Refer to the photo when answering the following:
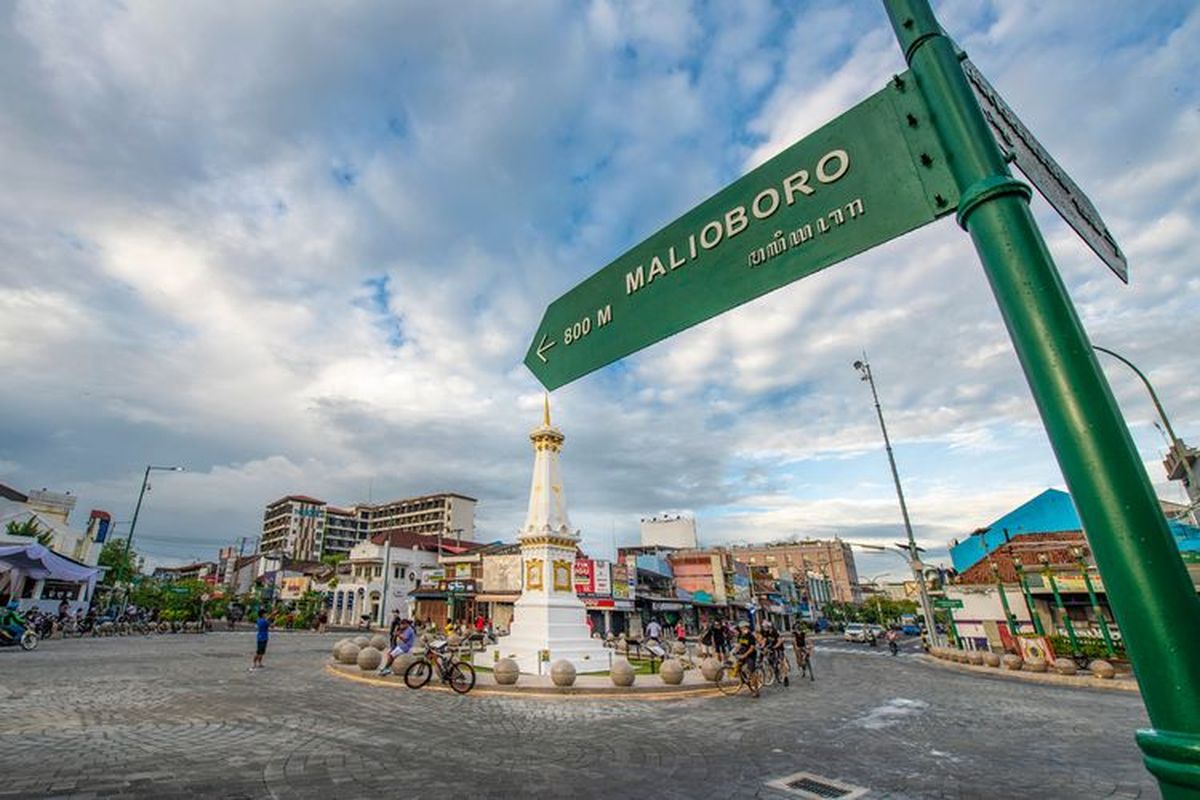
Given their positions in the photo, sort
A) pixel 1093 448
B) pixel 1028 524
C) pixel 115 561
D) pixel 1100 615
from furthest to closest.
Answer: pixel 115 561 < pixel 1028 524 < pixel 1100 615 < pixel 1093 448

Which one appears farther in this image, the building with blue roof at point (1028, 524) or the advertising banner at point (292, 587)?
the advertising banner at point (292, 587)

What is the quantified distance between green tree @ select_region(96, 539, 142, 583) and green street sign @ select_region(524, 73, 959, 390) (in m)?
53.8

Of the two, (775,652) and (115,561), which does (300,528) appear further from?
(775,652)

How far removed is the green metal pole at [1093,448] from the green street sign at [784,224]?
13cm

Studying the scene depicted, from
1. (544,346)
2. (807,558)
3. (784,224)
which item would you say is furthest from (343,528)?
(784,224)

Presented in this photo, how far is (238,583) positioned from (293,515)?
59.9 ft

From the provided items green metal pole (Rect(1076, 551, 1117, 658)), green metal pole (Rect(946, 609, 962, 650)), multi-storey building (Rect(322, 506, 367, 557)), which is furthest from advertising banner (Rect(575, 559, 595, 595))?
multi-storey building (Rect(322, 506, 367, 557))

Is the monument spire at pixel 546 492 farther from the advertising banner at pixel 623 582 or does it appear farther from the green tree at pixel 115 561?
the green tree at pixel 115 561

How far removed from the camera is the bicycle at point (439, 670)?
40.2ft

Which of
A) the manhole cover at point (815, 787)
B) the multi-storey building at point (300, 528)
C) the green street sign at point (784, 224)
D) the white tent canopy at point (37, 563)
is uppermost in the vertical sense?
the multi-storey building at point (300, 528)

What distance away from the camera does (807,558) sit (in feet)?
300

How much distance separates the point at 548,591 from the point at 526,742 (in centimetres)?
977

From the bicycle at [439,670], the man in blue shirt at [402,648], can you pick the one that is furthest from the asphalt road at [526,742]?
the man in blue shirt at [402,648]

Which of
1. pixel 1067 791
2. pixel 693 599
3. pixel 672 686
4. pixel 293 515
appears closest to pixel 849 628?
pixel 693 599
